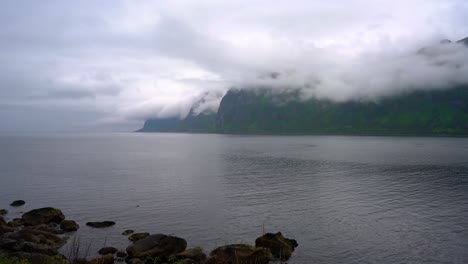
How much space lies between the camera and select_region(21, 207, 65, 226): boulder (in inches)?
1807

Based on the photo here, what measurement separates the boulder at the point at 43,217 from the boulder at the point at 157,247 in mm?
17176

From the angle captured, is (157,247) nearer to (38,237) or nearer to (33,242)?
(33,242)

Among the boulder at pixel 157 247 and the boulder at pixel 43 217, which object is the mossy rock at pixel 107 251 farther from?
the boulder at pixel 43 217

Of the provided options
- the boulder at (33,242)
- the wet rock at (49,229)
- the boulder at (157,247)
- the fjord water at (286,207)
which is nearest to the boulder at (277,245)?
the fjord water at (286,207)

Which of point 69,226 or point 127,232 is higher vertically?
point 69,226

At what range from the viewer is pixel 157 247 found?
34562 millimetres

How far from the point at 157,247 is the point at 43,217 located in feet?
67.8

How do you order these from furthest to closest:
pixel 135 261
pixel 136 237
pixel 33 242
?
pixel 136 237 < pixel 33 242 < pixel 135 261

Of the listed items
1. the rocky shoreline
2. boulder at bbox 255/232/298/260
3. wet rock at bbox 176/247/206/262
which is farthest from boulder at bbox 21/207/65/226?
boulder at bbox 255/232/298/260

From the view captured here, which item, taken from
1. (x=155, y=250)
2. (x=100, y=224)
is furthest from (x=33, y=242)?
(x=155, y=250)

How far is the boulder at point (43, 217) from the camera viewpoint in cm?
4591

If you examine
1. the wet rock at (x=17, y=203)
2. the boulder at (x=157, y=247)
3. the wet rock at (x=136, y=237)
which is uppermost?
the boulder at (x=157, y=247)

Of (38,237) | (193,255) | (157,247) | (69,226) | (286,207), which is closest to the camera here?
(193,255)

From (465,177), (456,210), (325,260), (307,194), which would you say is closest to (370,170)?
(465,177)
